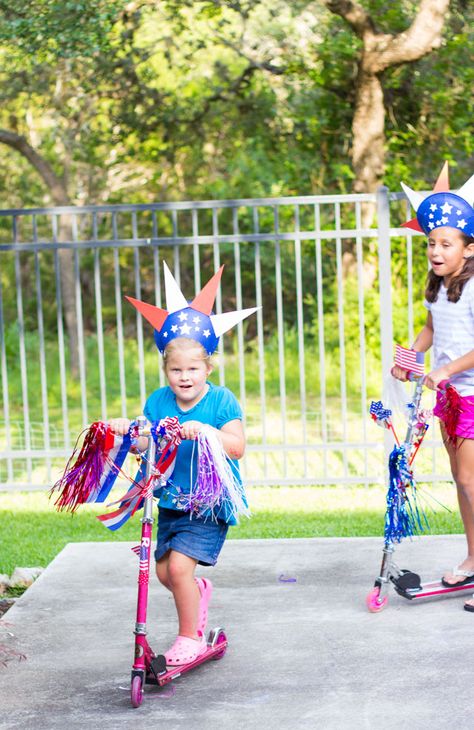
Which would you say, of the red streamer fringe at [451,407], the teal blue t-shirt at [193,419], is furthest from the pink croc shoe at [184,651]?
the red streamer fringe at [451,407]

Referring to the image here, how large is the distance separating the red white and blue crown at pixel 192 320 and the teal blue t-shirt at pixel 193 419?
0.20 meters

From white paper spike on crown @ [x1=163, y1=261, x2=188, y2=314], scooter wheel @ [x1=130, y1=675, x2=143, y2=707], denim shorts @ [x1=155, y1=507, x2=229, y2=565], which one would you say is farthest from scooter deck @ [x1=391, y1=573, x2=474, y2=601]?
white paper spike on crown @ [x1=163, y1=261, x2=188, y2=314]

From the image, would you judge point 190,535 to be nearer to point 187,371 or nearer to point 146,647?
point 146,647

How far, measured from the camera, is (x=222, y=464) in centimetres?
396

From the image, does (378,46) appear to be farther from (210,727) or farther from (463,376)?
(210,727)

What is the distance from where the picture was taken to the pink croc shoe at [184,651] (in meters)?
4.11

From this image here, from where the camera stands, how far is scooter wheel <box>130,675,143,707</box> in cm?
381

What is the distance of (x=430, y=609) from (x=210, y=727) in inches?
59.5

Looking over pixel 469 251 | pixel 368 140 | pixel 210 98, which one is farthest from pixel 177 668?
pixel 210 98

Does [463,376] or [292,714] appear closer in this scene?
[292,714]

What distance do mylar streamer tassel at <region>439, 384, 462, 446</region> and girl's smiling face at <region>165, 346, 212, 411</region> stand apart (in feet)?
3.69

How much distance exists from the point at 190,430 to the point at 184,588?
0.64m

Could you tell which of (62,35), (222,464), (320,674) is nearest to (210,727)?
(320,674)

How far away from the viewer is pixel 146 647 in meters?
3.90
